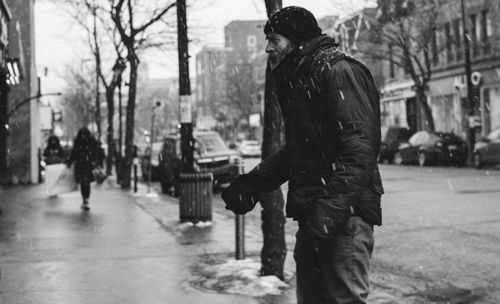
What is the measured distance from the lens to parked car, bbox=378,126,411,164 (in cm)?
3479

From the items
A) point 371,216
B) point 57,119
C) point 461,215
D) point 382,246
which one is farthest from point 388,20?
point 371,216

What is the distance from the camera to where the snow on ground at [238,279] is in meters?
6.73

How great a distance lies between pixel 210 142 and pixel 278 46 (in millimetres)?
18765

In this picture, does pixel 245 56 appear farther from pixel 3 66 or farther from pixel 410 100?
pixel 3 66

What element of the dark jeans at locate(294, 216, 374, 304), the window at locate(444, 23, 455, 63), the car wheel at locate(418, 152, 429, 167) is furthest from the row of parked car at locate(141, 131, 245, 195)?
the window at locate(444, 23, 455, 63)

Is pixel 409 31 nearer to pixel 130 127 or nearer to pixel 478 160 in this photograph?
pixel 478 160

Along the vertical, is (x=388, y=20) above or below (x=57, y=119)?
above

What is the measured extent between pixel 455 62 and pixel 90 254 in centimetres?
3621

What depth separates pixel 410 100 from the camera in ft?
161

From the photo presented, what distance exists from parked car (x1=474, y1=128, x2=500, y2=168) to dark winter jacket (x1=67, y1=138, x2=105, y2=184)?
1458cm

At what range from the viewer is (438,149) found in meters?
30.0

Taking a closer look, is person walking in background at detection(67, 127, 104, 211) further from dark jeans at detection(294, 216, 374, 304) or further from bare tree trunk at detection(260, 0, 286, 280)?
dark jeans at detection(294, 216, 374, 304)

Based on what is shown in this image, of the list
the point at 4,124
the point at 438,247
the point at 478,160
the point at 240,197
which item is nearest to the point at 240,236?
the point at 438,247

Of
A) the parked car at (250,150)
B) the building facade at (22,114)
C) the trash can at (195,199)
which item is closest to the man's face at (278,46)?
the trash can at (195,199)
